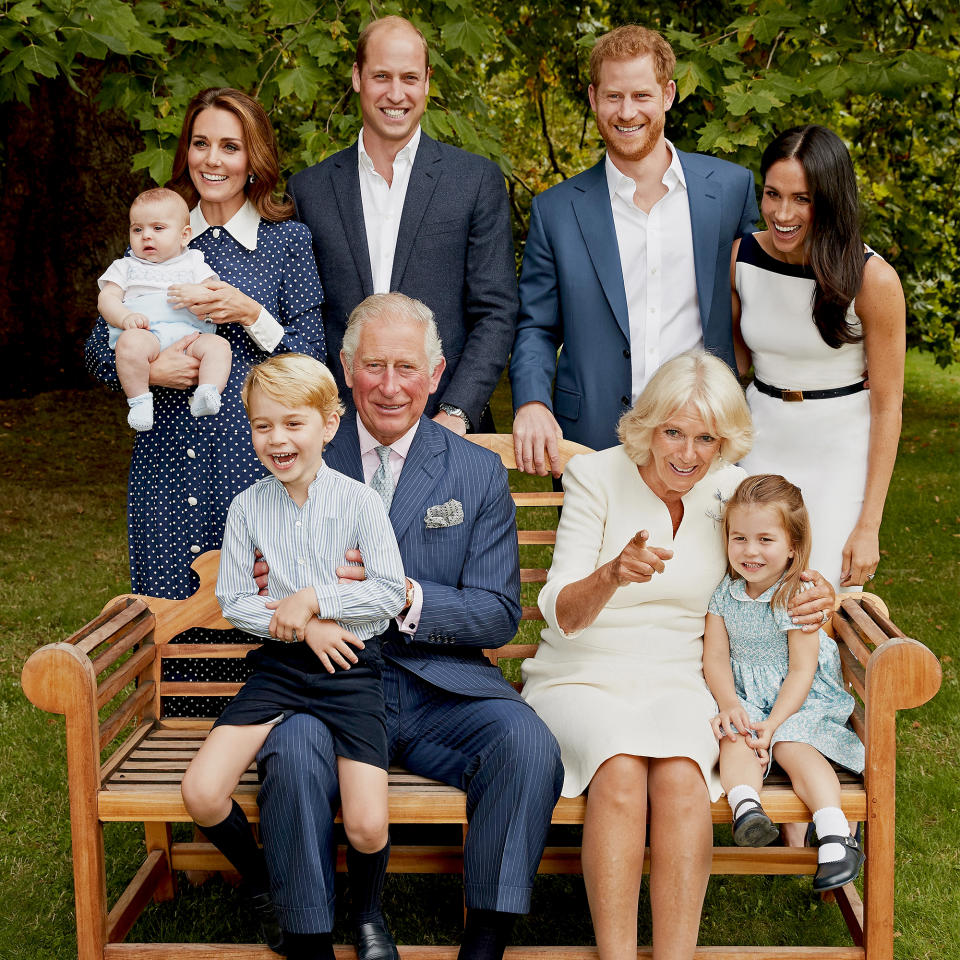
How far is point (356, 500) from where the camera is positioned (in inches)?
122

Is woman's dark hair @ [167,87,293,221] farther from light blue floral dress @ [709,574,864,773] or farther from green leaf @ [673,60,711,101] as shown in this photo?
green leaf @ [673,60,711,101]

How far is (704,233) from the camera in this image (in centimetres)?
385

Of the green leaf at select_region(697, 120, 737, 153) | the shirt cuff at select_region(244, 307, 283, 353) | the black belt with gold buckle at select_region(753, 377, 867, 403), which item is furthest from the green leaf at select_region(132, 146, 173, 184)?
the black belt with gold buckle at select_region(753, 377, 867, 403)

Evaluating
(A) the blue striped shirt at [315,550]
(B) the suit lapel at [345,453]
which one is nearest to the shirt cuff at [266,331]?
(B) the suit lapel at [345,453]

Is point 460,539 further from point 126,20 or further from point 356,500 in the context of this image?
point 126,20

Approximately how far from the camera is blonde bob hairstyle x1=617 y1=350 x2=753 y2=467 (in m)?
3.22

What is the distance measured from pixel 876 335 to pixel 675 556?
87 cm

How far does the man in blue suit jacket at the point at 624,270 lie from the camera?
12.6 ft

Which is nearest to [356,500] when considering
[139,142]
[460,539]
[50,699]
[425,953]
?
[460,539]

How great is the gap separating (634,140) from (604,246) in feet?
1.13

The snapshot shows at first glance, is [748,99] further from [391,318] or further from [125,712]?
[125,712]

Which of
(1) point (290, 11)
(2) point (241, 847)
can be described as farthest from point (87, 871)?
(1) point (290, 11)

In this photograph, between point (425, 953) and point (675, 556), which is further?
point (675, 556)

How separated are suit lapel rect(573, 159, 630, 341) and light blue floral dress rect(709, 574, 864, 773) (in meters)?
1.03
